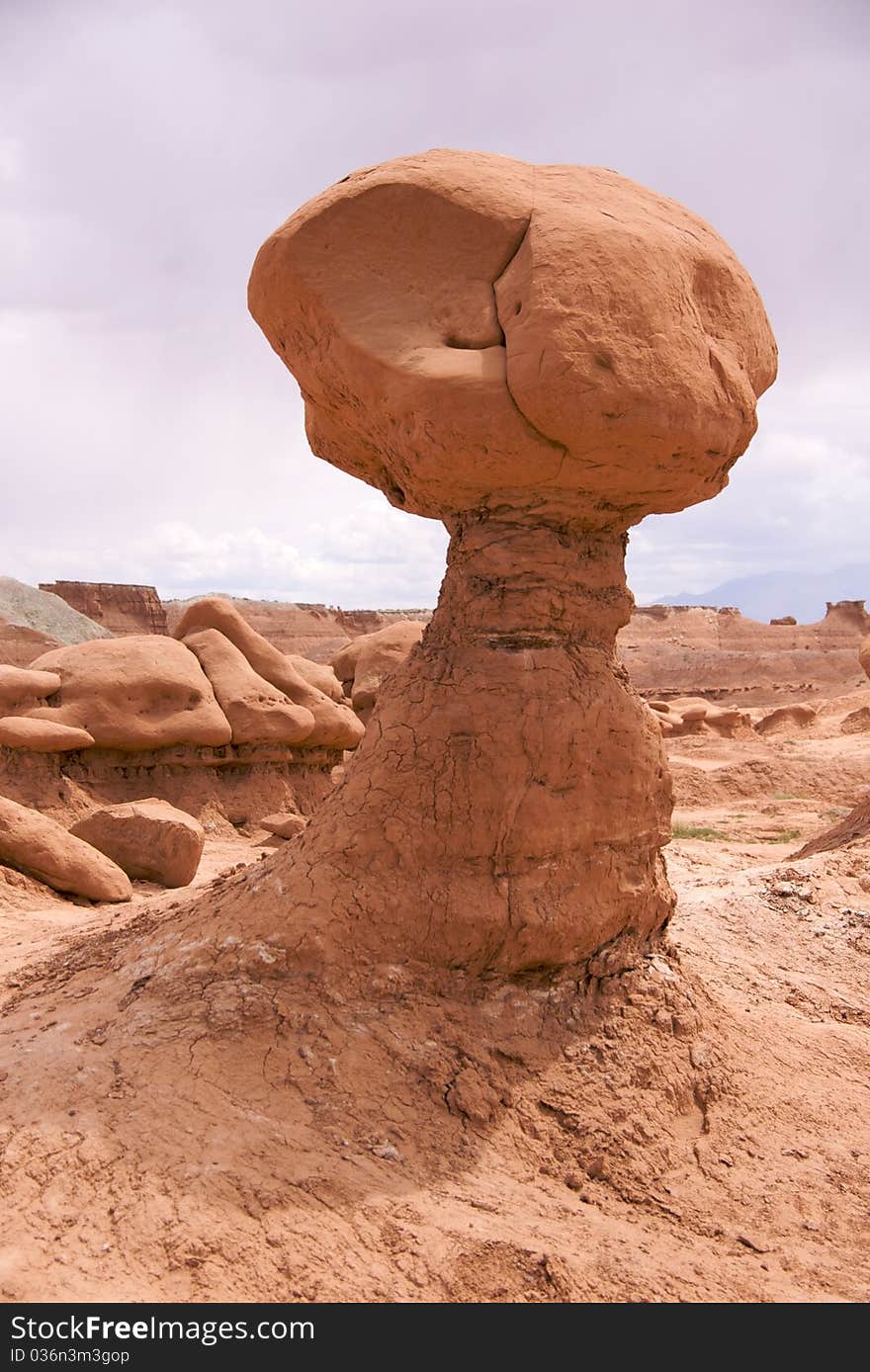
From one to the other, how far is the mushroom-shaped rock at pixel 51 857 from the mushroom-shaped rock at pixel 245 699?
3115 millimetres

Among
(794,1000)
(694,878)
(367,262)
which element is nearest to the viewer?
(367,262)

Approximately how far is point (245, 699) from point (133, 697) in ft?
3.62

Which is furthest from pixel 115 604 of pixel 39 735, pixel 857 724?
pixel 39 735

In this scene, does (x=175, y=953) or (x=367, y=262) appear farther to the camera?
(x=175, y=953)

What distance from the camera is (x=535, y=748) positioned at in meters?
3.27

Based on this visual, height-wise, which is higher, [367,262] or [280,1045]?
[367,262]

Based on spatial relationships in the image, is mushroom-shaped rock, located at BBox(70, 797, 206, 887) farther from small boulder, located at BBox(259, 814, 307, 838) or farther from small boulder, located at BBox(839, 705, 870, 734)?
small boulder, located at BBox(839, 705, 870, 734)

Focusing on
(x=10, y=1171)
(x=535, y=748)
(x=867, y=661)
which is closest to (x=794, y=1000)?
(x=535, y=748)

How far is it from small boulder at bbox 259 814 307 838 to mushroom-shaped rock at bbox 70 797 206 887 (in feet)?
6.85

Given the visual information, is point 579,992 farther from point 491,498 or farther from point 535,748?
point 491,498

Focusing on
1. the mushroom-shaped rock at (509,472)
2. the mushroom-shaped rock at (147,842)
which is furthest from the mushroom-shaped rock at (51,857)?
the mushroom-shaped rock at (509,472)

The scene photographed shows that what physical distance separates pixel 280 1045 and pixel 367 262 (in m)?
2.43

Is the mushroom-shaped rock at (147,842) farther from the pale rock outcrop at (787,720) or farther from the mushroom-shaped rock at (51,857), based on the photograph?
the pale rock outcrop at (787,720)

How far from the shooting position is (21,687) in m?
8.08
